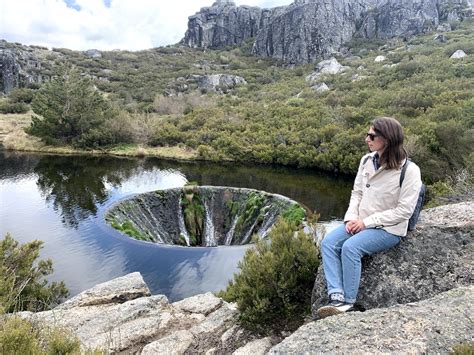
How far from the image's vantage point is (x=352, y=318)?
133 inches

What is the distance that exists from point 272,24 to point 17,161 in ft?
246

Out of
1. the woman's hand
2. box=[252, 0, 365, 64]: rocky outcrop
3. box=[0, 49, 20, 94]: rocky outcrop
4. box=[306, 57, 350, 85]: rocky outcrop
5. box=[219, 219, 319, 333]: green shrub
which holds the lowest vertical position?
box=[219, 219, 319, 333]: green shrub

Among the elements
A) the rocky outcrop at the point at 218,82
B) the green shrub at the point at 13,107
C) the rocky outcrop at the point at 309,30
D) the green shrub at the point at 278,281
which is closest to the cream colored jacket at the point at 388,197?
the green shrub at the point at 278,281

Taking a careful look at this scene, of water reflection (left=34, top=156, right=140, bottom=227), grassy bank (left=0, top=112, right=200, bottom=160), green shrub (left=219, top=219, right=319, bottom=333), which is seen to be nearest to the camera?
green shrub (left=219, top=219, right=319, bottom=333)

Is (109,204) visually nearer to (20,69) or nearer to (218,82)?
(218,82)

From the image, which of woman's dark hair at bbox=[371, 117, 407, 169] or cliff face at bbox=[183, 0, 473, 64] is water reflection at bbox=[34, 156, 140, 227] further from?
cliff face at bbox=[183, 0, 473, 64]

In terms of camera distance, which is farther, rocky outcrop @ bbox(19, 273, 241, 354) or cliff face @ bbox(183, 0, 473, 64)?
cliff face @ bbox(183, 0, 473, 64)

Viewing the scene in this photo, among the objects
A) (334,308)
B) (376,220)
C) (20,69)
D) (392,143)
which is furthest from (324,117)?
(20,69)

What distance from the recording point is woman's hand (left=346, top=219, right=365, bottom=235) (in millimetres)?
4113

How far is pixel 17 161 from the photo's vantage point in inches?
1172

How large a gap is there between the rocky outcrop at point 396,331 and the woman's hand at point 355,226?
0.93 metres

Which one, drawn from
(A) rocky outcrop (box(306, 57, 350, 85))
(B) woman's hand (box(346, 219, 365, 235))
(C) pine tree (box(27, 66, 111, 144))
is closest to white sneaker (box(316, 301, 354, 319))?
(B) woman's hand (box(346, 219, 365, 235))

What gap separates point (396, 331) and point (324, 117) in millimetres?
31205

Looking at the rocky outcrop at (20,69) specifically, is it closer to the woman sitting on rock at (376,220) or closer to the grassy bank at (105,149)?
the grassy bank at (105,149)
